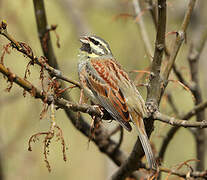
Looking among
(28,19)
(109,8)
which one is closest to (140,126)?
(109,8)

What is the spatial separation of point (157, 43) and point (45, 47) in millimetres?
1301

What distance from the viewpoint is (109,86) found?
419 centimetres

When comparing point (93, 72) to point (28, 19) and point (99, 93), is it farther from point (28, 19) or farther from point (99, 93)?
point (28, 19)

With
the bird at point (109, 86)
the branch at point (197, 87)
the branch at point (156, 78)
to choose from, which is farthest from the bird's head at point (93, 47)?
the branch at point (156, 78)

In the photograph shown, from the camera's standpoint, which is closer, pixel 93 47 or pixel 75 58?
pixel 93 47

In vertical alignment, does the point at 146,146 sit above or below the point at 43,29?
below

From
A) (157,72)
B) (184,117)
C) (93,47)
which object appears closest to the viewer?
(157,72)

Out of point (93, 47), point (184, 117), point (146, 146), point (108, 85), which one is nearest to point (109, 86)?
point (108, 85)

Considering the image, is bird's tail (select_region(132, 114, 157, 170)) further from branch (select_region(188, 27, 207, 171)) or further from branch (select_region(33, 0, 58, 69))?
branch (select_region(33, 0, 58, 69))

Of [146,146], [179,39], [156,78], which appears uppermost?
[179,39]

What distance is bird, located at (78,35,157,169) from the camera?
3.76 m

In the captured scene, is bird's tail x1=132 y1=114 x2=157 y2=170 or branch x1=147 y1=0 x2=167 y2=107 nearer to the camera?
branch x1=147 y1=0 x2=167 y2=107

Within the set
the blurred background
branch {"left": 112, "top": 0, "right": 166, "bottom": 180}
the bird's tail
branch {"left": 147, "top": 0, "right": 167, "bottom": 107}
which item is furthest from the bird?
the blurred background

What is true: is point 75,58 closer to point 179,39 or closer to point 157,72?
point 179,39
